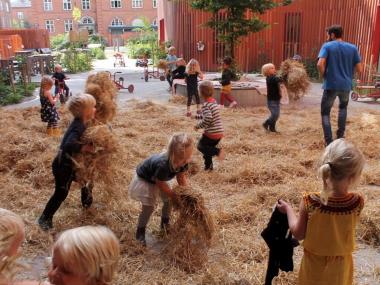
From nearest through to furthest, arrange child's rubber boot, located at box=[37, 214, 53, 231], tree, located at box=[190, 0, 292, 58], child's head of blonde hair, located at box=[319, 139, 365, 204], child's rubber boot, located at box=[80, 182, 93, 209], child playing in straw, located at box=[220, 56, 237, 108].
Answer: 1. child's head of blonde hair, located at box=[319, 139, 365, 204]
2. child's rubber boot, located at box=[37, 214, 53, 231]
3. child's rubber boot, located at box=[80, 182, 93, 209]
4. child playing in straw, located at box=[220, 56, 237, 108]
5. tree, located at box=[190, 0, 292, 58]

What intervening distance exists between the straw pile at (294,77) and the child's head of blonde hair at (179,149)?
21.0ft

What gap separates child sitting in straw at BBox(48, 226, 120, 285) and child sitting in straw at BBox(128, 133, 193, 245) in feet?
5.68

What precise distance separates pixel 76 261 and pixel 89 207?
2945 millimetres

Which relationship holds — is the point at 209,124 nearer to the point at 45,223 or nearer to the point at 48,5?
the point at 45,223

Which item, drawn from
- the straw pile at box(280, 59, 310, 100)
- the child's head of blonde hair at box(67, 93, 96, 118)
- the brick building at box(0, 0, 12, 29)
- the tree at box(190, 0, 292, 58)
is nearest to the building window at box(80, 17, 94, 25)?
the brick building at box(0, 0, 12, 29)

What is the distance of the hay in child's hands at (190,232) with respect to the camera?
372 cm

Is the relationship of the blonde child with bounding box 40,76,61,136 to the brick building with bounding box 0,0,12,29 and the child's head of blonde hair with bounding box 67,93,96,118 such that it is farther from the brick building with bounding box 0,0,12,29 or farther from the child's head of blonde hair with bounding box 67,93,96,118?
the brick building with bounding box 0,0,12,29

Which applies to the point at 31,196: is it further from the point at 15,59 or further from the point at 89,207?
the point at 15,59

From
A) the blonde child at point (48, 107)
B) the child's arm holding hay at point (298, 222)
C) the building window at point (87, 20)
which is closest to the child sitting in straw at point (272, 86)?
the blonde child at point (48, 107)

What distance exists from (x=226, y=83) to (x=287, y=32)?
981 cm

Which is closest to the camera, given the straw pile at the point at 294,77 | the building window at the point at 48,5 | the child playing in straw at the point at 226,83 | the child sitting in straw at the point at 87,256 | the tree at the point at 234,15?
the child sitting in straw at the point at 87,256

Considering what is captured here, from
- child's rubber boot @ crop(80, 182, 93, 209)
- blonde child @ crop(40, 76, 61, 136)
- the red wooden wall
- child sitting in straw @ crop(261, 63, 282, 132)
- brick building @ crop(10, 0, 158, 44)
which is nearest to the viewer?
child's rubber boot @ crop(80, 182, 93, 209)

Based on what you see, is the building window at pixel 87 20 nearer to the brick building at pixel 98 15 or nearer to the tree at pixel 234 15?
the brick building at pixel 98 15

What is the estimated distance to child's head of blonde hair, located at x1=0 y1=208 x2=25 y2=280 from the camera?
1999mm
